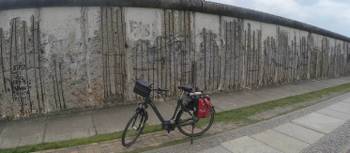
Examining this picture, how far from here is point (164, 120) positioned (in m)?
5.11

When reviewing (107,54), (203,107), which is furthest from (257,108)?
(107,54)

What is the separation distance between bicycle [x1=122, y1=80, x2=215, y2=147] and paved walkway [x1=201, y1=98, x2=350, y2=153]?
69 cm

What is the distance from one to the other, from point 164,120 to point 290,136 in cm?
232

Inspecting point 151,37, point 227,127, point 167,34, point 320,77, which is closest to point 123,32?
point 151,37

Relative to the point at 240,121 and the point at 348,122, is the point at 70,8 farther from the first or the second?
the point at 348,122

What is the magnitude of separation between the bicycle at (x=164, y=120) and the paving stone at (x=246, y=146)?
613mm

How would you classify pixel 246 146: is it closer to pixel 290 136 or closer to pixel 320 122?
pixel 290 136

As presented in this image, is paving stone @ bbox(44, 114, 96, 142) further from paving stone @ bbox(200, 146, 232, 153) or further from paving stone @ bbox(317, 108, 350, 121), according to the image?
paving stone @ bbox(317, 108, 350, 121)

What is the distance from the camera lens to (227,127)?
5703 millimetres

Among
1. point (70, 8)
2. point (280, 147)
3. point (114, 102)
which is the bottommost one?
point (280, 147)

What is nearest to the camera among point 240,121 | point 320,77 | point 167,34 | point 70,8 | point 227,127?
point 227,127

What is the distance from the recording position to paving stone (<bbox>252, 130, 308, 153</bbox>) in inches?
189

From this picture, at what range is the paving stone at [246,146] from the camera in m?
4.62

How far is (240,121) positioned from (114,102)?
3.03m
